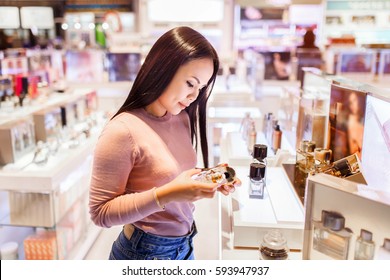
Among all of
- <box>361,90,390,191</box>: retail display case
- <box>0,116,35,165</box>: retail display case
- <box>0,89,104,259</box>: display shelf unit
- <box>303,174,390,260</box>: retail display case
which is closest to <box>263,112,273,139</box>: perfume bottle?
<box>361,90,390,191</box>: retail display case

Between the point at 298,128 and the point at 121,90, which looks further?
the point at 121,90

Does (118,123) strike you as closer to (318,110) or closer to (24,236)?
(318,110)

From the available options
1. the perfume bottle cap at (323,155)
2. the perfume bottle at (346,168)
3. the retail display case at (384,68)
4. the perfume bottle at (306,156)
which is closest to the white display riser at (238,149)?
the perfume bottle at (306,156)

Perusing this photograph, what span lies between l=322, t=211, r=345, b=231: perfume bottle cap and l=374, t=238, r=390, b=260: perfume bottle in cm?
7

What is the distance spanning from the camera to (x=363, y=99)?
998 mm

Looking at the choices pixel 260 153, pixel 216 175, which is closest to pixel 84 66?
pixel 260 153

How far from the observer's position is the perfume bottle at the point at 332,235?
2.33 ft

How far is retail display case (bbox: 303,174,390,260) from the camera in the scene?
26.1 inches

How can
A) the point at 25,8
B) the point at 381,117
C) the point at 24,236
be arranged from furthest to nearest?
the point at 25,8, the point at 24,236, the point at 381,117

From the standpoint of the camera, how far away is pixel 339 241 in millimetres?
720

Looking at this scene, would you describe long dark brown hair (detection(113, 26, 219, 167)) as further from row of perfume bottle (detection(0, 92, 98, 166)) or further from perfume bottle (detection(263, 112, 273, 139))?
row of perfume bottle (detection(0, 92, 98, 166))

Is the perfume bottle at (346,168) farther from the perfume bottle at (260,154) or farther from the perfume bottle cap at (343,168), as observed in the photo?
the perfume bottle at (260,154)

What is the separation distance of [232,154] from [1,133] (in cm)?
101

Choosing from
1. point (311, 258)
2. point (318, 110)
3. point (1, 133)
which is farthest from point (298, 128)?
point (1, 133)
